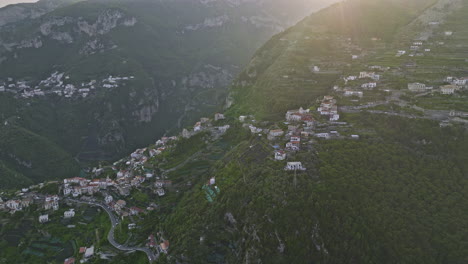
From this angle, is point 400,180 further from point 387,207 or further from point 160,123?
point 160,123

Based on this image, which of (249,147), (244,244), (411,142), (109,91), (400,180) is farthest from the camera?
(109,91)

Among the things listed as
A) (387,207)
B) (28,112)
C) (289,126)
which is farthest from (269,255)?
(28,112)

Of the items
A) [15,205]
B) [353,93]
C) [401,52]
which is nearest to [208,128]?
[353,93]

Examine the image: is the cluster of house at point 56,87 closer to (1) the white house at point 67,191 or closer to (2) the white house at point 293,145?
(1) the white house at point 67,191

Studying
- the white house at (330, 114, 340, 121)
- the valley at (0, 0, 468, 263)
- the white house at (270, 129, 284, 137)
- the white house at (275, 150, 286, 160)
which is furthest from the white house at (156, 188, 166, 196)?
the white house at (330, 114, 340, 121)

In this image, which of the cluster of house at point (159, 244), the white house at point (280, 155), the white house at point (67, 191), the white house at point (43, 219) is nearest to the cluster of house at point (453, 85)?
the white house at point (280, 155)

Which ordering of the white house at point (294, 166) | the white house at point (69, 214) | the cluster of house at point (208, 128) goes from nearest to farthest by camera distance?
the white house at point (294, 166)
the white house at point (69, 214)
the cluster of house at point (208, 128)

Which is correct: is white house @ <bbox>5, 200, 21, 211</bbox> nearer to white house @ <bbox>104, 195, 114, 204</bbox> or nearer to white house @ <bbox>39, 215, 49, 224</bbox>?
white house @ <bbox>39, 215, 49, 224</bbox>
